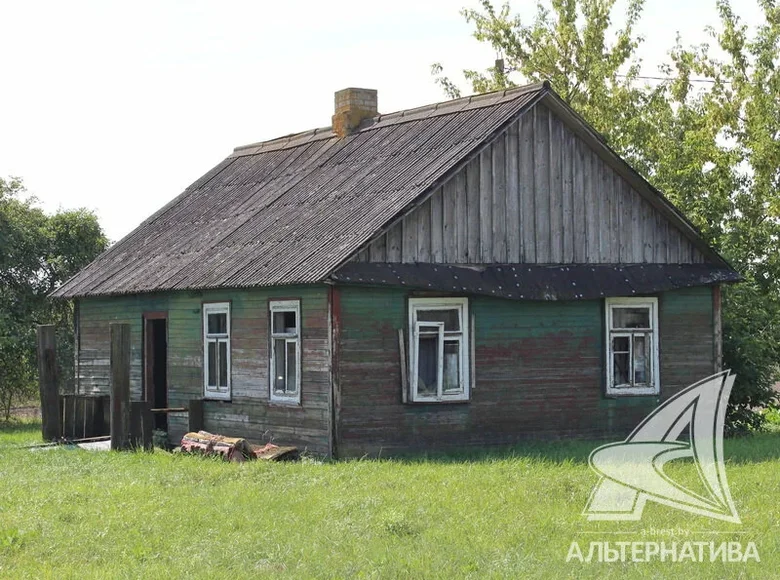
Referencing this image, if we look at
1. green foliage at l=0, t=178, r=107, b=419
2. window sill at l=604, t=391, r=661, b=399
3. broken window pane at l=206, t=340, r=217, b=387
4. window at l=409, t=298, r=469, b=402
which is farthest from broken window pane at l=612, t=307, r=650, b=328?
green foliage at l=0, t=178, r=107, b=419

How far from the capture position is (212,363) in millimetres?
22641

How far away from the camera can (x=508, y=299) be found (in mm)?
20609

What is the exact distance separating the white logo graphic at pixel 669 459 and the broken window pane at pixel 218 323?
664 cm

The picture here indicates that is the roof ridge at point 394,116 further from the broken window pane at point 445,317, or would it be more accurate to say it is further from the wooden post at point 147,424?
the wooden post at point 147,424

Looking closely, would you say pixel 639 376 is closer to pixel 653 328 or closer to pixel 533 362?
pixel 653 328

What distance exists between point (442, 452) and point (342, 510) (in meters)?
6.25

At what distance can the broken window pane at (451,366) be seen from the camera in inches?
802

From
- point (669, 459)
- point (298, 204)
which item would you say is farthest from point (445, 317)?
point (298, 204)

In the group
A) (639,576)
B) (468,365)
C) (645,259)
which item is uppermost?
(645,259)

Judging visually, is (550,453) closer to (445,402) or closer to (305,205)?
(445,402)

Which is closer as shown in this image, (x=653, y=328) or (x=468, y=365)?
(x=468, y=365)

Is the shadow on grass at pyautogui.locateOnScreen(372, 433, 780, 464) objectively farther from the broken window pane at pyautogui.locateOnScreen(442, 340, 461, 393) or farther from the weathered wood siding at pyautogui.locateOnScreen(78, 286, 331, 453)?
the weathered wood siding at pyautogui.locateOnScreen(78, 286, 331, 453)

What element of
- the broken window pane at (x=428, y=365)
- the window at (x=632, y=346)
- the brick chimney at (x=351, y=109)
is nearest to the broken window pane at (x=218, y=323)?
the broken window pane at (x=428, y=365)

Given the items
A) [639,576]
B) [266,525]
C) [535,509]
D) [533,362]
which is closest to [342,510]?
[266,525]
